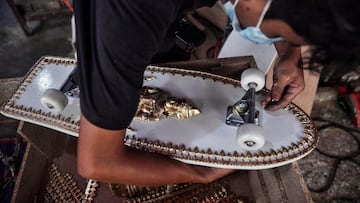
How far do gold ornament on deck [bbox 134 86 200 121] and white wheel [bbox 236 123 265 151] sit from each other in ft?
0.54

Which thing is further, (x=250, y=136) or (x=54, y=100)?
(x=54, y=100)

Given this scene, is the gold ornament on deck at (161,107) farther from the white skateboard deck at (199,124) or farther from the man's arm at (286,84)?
the man's arm at (286,84)

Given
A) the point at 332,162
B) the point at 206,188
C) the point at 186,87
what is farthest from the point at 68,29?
the point at 332,162

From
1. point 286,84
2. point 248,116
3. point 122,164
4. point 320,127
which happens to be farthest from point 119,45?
point 320,127

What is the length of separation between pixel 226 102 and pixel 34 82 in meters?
0.62

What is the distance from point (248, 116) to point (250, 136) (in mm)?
93

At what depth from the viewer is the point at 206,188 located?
1.09m

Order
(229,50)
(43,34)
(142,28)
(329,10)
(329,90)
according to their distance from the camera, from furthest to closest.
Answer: (43,34)
(329,90)
(229,50)
(142,28)
(329,10)

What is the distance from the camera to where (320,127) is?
1759 millimetres

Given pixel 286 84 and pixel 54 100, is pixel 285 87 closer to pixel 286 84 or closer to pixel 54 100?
pixel 286 84

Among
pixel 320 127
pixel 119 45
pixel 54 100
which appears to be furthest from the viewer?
pixel 320 127

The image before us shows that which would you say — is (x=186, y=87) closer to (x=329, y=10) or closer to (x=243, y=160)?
(x=243, y=160)

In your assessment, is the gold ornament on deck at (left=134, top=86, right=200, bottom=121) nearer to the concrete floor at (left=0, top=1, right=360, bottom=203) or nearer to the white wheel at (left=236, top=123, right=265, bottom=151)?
the white wheel at (left=236, top=123, right=265, bottom=151)

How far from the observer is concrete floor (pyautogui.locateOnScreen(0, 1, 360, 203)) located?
1591 mm
